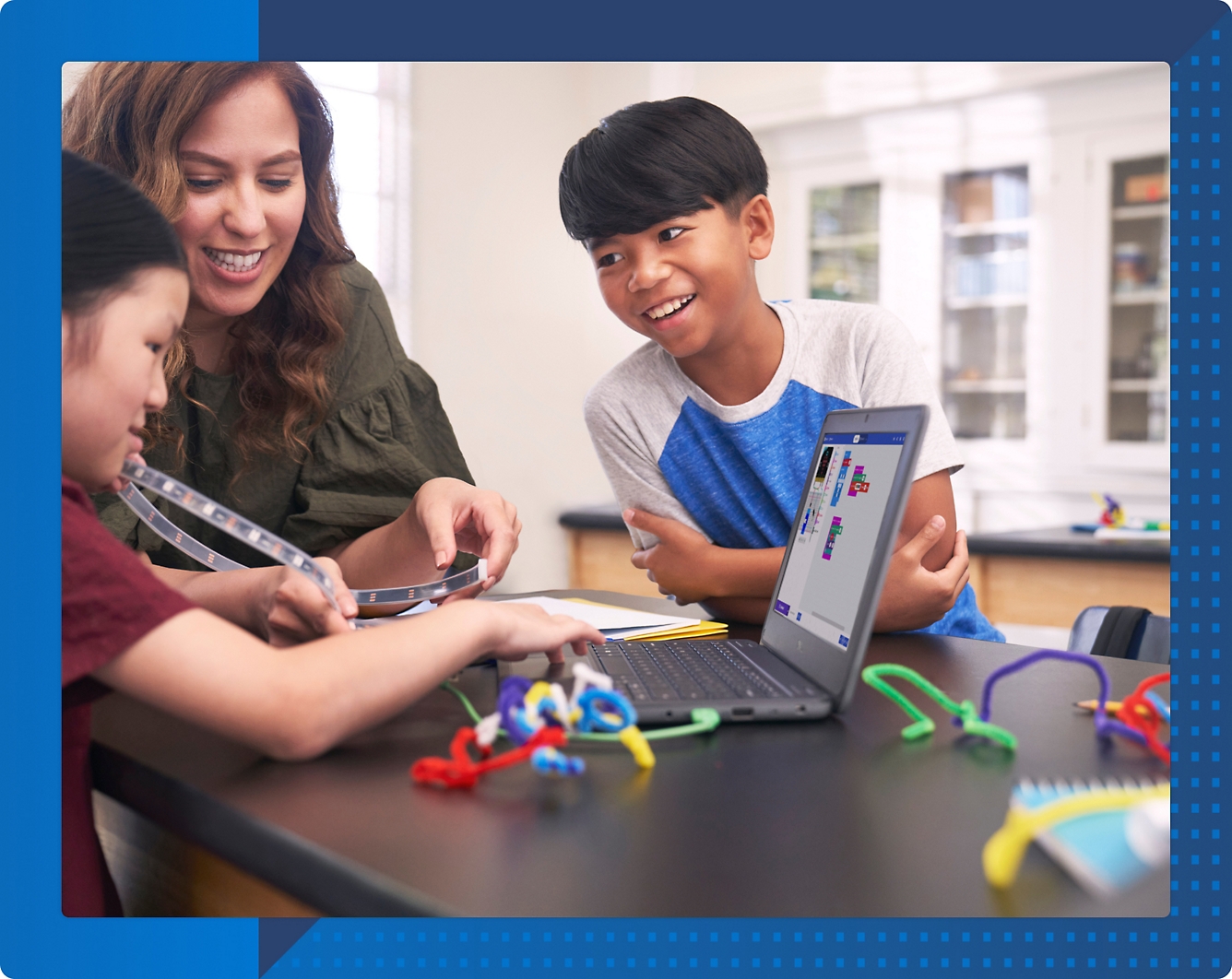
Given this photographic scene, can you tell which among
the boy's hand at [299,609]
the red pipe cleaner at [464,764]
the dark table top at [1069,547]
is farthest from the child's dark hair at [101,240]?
the dark table top at [1069,547]

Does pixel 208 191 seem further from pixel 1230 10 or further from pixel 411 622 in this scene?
pixel 1230 10

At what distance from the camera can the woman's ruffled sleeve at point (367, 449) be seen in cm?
124

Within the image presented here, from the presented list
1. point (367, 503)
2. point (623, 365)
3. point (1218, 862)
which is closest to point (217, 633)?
point (1218, 862)

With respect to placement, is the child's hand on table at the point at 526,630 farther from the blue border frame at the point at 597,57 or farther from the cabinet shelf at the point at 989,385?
the cabinet shelf at the point at 989,385

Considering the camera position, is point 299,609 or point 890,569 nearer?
point 299,609

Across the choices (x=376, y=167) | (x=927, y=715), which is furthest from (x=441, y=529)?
(x=376, y=167)

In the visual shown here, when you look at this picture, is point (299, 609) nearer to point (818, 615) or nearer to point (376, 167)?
point (818, 615)

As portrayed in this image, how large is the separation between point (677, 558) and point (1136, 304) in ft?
9.44

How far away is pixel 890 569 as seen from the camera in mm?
994

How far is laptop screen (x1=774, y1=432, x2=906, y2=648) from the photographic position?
691 millimetres

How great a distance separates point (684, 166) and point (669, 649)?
1.85 feet

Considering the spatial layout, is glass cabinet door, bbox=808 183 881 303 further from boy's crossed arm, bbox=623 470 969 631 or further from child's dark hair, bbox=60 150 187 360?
child's dark hair, bbox=60 150 187 360

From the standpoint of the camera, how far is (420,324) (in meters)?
1.70

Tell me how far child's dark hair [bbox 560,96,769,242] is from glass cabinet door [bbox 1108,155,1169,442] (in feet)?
8.76
